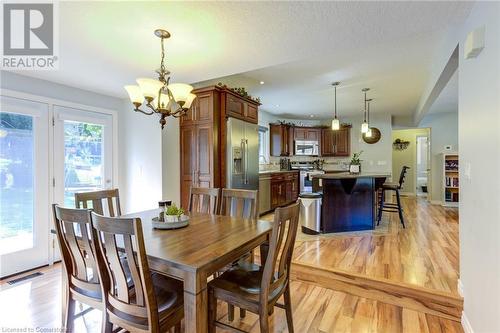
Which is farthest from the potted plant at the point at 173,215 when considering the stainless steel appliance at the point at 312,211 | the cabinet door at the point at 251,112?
the cabinet door at the point at 251,112

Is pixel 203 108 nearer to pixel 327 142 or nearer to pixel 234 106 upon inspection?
pixel 234 106

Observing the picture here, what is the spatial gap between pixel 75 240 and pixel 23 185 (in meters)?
2.27

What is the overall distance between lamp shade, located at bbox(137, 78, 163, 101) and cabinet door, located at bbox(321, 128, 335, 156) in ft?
20.4

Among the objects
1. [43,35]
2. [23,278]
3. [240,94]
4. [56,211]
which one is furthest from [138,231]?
[240,94]

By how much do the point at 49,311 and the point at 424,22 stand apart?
3970mm

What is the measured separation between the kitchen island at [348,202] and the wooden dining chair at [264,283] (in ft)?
7.52

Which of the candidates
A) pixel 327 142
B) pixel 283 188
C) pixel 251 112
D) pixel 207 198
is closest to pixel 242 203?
pixel 207 198

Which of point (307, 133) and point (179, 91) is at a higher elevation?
point (307, 133)

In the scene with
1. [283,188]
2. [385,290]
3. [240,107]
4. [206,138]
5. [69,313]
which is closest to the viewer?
[69,313]

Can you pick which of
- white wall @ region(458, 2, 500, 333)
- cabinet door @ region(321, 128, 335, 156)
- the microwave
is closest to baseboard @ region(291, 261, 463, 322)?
white wall @ region(458, 2, 500, 333)

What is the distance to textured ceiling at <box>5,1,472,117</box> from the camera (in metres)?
1.77

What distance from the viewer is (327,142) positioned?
7.50 m

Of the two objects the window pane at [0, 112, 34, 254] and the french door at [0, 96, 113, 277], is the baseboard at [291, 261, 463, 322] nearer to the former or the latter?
the french door at [0, 96, 113, 277]

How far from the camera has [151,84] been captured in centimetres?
196
